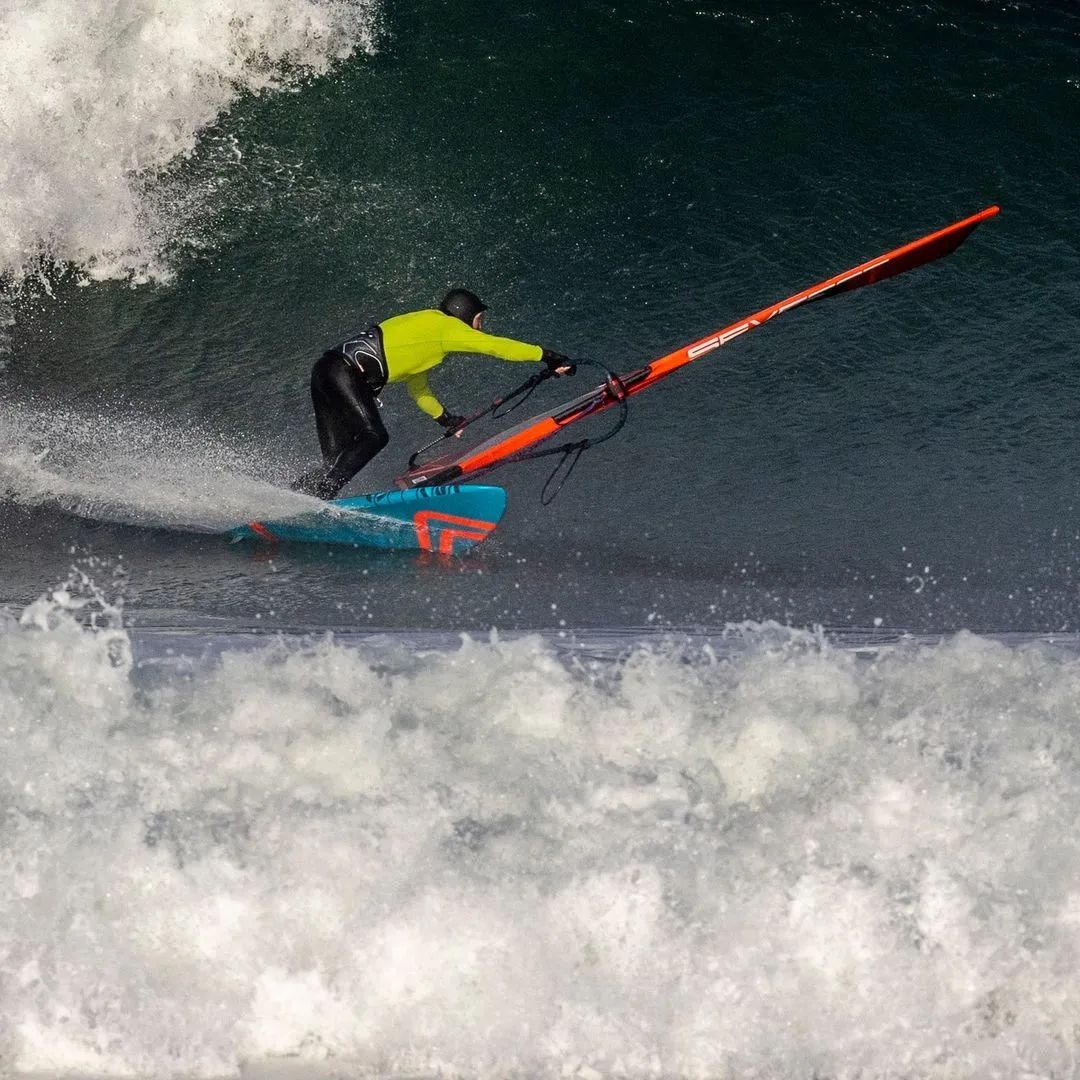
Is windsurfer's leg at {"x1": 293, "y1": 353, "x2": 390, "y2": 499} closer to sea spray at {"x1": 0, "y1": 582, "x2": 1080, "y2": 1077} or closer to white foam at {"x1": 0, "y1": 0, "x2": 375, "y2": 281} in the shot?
sea spray at {"x1": 0, "y1": 582, "x2": 1080, "y2": 1077}

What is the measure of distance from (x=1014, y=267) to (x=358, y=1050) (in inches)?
242

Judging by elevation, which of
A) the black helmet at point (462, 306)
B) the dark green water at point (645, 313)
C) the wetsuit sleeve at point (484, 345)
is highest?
the black helmet at point (462, 306)

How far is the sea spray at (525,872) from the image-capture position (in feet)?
10.0

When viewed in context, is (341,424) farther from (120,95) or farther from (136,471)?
(120,95)

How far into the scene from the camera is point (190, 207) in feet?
27.8

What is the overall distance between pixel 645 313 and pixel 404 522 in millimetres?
2294

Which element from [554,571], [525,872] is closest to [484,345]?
[554,571]

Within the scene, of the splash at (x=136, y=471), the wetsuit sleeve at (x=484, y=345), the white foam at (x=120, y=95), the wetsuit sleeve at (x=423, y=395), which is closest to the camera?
the wetsuit sleeve at (x=484, y=345)

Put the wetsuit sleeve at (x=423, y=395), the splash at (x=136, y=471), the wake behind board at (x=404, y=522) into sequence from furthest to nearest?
the wetsuit sleeve at (x=423, y=395) < the splash at (x=136, y=471) < the wake behind board at (x=404, y=522)

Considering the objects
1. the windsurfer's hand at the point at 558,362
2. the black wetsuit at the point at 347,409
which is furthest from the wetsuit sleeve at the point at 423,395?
the windsurfer's hand at the point at 558,362

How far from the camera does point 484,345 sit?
5.81 metres

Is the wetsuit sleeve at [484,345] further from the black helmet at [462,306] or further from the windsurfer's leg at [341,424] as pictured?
the windsurfer's leg at [341,424]

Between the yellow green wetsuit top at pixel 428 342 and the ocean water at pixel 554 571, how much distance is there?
30.0 inches

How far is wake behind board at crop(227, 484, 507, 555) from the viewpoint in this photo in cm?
582
